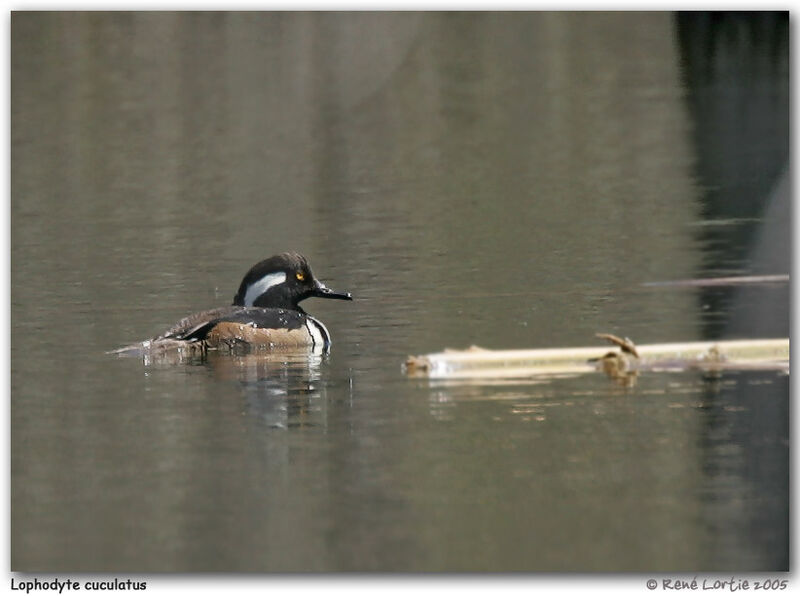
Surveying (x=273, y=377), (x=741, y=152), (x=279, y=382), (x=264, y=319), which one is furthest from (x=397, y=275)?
(x=741, y=152)

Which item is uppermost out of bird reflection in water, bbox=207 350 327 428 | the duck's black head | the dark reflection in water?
the dark reflection in water

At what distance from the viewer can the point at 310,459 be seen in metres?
12.0

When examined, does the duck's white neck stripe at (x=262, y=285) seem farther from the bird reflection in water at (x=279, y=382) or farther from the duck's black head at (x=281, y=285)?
the bird reflection in water at (x=279, y=382)

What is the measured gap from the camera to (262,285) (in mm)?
16984

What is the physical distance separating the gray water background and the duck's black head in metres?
0.35

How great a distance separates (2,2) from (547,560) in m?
6.04

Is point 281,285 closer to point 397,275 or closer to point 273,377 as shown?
point 397,275

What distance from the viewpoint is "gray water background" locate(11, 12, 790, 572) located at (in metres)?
10.7

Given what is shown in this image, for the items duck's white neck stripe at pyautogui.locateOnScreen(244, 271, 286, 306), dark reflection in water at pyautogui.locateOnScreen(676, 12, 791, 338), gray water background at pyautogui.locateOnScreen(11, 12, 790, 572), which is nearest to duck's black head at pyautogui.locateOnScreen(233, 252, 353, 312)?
duck's white neck stripe at pyautogui.locateOnScreen(244, 271, 286, 306)

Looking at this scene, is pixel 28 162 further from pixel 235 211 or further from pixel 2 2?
pixel 2 2

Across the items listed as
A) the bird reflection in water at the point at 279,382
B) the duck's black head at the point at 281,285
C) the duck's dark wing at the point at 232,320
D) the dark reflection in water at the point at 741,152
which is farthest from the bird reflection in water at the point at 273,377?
Result: the dark reflection in water at the point at 741,152

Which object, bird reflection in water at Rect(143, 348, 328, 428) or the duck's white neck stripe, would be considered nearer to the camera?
bird reflection in water at Rect(143, 348, 328, 428)

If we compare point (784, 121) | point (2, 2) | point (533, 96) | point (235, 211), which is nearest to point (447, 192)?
point (235, 211)

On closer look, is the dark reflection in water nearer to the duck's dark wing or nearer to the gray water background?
the gray water background
